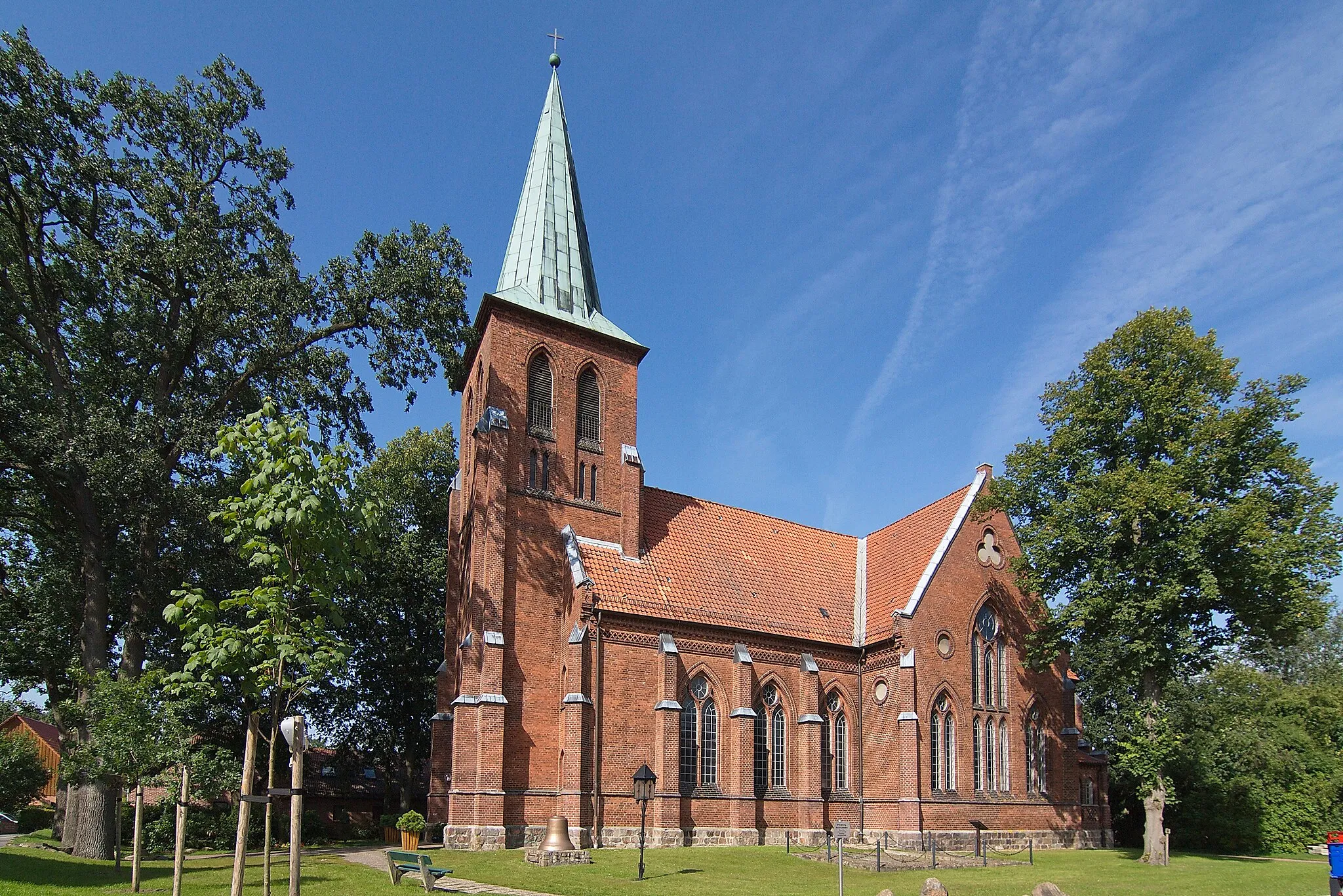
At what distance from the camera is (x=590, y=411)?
32250 mm

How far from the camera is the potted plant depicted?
1097 inches

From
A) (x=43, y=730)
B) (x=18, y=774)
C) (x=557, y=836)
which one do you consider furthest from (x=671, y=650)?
(x=43, y=730)

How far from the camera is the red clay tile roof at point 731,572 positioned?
29656 mm

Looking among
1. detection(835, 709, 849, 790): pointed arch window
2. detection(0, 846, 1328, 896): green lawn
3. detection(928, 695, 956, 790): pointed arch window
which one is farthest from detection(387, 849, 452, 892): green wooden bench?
detection(928, 695, 956, 790): pointed arch window

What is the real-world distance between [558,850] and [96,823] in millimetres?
11914

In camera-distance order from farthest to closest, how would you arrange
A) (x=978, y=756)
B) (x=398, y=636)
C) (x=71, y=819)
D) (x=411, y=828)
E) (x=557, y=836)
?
(x=398, y=636) → (x=978, y=756) → (x=411, y=828) → (x=71, y=819) → (x=557, y=836)

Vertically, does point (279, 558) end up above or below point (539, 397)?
below

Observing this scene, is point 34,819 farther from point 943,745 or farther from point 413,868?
point 943,745

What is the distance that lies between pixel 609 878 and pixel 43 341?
67.7 feet

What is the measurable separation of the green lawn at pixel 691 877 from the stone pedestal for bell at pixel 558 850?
37 cm

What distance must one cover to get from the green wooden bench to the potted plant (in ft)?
30.5

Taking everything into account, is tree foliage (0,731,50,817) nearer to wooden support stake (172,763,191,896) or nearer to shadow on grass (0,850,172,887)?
shadow on grass (0,850,172,887)

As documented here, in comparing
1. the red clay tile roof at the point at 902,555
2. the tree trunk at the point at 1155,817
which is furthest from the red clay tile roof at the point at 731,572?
the tree trunk at the point at 1155,817

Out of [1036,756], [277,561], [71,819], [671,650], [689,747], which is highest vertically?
[277,561]
